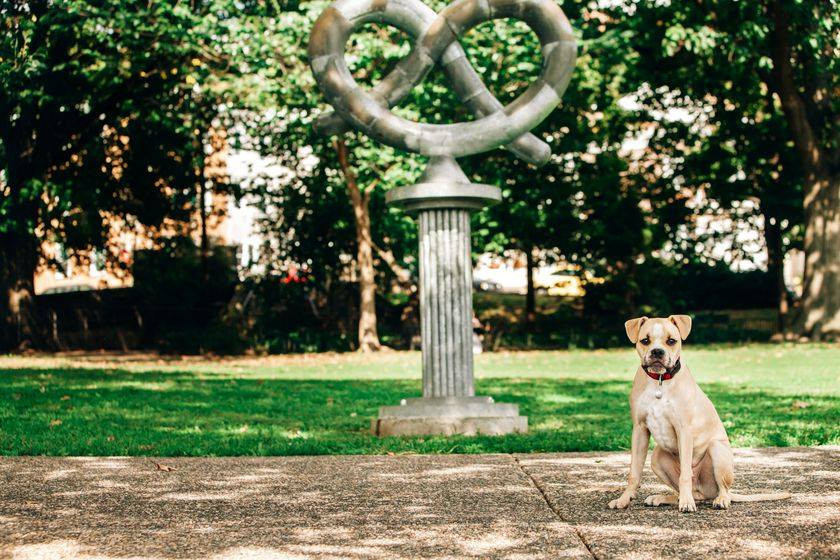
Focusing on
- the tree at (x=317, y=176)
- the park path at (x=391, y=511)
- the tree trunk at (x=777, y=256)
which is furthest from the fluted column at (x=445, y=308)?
the tree trunk at (x=777, y=256)

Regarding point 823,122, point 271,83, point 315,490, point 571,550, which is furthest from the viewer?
point 823,122

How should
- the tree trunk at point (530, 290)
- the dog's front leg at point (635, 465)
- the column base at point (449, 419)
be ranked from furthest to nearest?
the tree trunk at point (530, 290) → the column base at point (449, 419) → the dog's front leg at point (635, 465)

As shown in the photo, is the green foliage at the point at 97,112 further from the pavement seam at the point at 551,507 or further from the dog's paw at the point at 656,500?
the dog's paw at the point at 656,500

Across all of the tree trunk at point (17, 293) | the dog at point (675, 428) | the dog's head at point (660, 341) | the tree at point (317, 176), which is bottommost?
the dog at point (675, 428)

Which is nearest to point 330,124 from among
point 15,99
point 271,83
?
point 271,83

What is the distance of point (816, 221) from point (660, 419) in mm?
19984

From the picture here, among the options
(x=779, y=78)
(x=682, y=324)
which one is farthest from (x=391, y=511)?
(x=779, y=78)

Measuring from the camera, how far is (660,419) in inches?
202

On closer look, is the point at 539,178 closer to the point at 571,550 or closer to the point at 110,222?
the point at 110,222

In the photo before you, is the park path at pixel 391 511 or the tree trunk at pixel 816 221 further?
the tree trunk at pixel 816 221

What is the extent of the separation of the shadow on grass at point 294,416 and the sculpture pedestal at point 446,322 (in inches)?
12.8

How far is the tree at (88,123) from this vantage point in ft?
64.0

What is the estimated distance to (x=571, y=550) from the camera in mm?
4379

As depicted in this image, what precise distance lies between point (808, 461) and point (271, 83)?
1468 cm
